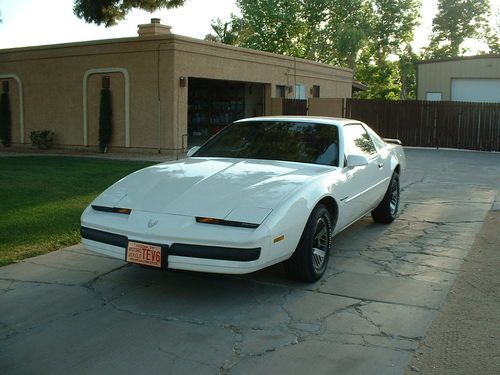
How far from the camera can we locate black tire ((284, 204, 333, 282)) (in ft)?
15.8

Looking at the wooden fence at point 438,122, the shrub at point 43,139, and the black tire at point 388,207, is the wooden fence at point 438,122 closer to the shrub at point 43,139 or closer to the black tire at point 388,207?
the shrub at point 43,139

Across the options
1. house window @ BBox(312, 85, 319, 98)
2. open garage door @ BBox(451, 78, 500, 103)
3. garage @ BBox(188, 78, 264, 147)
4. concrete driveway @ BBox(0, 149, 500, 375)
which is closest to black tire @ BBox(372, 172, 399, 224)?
concrete driveway @ BBox(0, 149, 500, 375)

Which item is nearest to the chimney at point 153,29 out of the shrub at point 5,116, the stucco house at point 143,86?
the stucco house at point 143,86

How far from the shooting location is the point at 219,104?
24.0 metres

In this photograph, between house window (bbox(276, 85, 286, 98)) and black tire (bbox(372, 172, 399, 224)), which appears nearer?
black tire (bbox(372, 172, 399, 224))

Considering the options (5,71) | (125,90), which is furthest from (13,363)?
(5,71)

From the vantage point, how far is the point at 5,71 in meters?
21.8

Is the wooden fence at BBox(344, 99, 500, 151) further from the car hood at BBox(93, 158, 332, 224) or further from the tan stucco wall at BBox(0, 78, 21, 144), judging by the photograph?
the car hood at BBox(93, 158, 332, 224)

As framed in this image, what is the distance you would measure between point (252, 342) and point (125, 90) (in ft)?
52.0

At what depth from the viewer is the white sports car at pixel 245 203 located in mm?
4293

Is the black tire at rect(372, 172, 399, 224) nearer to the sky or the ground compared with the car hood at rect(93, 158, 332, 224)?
nearer to the ground

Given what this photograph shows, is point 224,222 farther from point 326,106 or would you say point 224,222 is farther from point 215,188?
point 326,106

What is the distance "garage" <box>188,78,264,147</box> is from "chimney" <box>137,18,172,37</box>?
17.1ft

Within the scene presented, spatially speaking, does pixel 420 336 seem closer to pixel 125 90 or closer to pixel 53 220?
pixel 53 220
